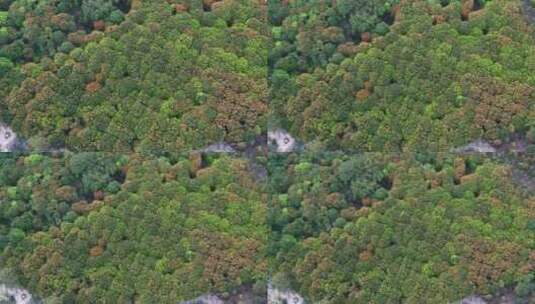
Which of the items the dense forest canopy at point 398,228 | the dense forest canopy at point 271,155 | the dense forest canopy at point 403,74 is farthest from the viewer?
the dense forest canopy at point 403,74

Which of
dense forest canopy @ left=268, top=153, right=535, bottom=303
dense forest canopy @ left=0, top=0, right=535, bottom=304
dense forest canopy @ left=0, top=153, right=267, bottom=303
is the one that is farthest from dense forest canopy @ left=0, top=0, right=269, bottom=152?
dense forest canopy @ left=268, top=153, right=535, bottom=303

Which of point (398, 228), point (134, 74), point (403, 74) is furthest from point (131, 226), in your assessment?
point (403, 74)

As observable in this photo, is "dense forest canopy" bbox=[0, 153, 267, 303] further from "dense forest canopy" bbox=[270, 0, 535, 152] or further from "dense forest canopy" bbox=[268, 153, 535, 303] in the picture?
"dense forest canopy" bbox=[270, 0, 535, 152]

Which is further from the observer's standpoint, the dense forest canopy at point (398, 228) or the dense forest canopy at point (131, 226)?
the dense forest canopy at point (131, 226)

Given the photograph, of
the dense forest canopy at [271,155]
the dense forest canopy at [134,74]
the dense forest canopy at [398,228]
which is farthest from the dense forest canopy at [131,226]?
the dense forest canopy at [398,228]

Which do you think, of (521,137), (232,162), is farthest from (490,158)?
(232,162)

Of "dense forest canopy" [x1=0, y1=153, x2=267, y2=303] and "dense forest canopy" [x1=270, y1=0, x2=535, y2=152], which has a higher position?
"dense forest canopy" [x1=270, y1=0, x2=535, y2=152]

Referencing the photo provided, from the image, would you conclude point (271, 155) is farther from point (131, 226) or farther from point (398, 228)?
point (131, 226)

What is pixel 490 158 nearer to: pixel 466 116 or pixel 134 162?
pixel 466 116

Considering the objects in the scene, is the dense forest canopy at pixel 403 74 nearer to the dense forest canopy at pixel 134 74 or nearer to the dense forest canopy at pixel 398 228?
the dense forest canopy at pixel 398 228
